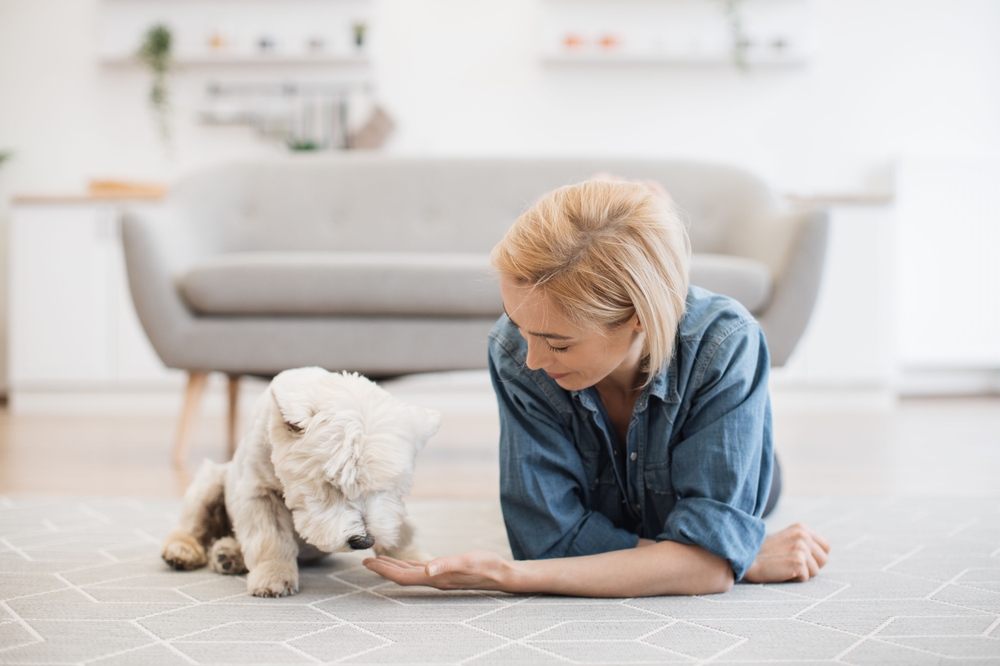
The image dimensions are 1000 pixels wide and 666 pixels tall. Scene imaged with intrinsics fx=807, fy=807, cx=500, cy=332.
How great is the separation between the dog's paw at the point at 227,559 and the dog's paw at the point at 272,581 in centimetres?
12

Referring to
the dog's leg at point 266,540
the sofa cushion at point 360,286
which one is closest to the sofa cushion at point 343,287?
the sofa cushion at point 360,286

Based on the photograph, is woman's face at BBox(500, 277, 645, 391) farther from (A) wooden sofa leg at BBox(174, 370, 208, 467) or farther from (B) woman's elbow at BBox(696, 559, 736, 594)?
(A) wooden sofa leg at BBox(174, 370, 208, 467)

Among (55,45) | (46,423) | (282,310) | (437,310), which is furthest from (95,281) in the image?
(437,310)

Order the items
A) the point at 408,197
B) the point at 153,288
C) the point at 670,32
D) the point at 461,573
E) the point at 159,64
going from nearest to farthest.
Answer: the point at 461,573, the point at 153,288, the point at 408,197, the point at 159,64, the point at 670,32

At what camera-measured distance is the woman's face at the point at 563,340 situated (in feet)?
3.30

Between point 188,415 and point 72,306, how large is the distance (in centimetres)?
168

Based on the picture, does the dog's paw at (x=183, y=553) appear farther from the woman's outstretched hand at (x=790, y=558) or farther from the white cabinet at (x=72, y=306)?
the white cabinet at (x=72, y=306)

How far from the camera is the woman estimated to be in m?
1.00

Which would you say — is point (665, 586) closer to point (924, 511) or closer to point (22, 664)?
point (22, 664)

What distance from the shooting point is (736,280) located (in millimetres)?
2244

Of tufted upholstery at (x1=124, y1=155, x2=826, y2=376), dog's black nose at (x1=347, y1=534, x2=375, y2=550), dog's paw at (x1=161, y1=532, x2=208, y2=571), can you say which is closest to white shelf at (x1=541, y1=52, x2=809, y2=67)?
tufted upholstery at (x1=124, y1=155, x2=826, y2=376)

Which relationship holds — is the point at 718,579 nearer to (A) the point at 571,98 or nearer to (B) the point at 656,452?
(B) the point at 656,452

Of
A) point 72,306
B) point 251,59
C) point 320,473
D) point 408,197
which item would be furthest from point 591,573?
point 251,59

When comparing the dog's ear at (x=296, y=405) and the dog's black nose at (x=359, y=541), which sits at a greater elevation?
the dog's ear at (x=296, y=405)
